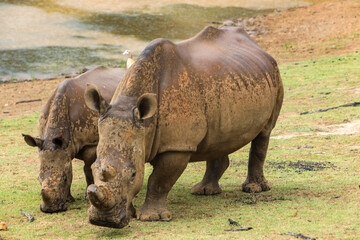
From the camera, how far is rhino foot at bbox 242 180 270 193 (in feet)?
25.4

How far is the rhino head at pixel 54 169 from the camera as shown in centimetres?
711

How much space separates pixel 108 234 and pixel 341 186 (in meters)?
2.90

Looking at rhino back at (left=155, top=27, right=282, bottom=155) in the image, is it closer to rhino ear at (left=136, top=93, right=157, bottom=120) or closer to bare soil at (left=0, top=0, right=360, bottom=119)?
rhino ear at (left=136, top=93, right=157, bottom=120)

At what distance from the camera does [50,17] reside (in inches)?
1117

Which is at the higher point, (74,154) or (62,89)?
(62,89)

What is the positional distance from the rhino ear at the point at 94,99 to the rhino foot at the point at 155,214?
3.84 ft

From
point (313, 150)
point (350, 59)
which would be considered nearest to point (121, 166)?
point (313, 150)

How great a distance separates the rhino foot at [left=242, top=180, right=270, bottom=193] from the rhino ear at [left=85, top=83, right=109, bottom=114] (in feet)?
8.28

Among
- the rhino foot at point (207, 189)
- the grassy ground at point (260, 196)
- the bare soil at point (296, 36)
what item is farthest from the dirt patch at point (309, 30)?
the rhino foot at point (207, 189)

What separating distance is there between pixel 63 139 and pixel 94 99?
53.8 inches

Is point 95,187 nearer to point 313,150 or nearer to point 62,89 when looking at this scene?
point 62,89

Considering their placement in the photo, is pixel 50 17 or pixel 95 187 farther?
pixel 50 17

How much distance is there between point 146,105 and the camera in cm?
598

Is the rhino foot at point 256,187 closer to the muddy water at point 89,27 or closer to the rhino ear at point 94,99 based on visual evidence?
the rhino ear at point 94,99
